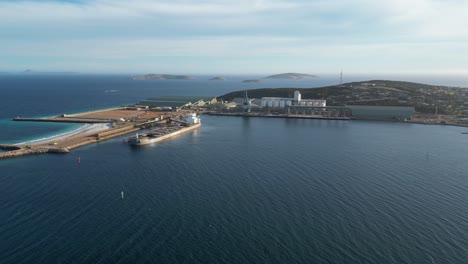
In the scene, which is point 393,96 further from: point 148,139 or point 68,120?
point 68,120

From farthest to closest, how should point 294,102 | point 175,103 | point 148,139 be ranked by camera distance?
point 175,103, point 294,102, point 148,139

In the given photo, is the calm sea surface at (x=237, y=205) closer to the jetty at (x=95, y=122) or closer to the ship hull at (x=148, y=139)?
the ship hull at (x=148, y=139)

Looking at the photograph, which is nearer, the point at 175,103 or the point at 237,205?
the point at 237,205

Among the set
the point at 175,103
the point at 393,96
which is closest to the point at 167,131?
the point at 175,103

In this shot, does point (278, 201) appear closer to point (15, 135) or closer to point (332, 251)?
point (332, 251)

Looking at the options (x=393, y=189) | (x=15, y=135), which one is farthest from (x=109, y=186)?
(x=15, y=135)

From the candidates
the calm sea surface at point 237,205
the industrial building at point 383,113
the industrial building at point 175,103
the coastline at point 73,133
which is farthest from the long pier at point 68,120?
the industrial building at point 383,113
